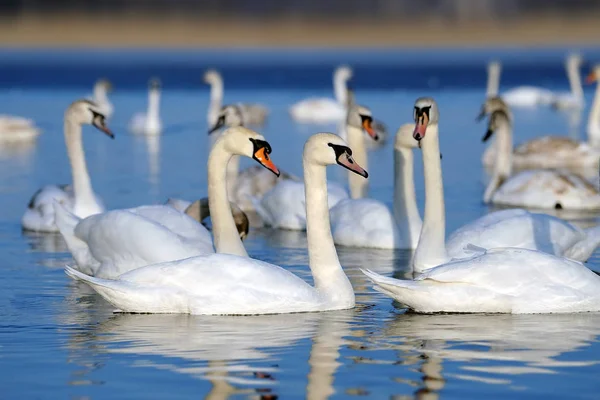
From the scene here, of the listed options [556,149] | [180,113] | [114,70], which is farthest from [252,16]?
[556,149]

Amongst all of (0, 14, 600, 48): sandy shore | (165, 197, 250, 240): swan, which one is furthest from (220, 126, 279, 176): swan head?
(0, 14, 600, 48): sandy shore

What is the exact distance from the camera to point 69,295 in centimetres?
1017

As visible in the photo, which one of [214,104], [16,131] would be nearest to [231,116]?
[16,131]

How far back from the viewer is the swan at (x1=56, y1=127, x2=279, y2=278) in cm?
1015

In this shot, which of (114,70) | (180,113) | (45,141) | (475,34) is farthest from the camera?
(475,34)

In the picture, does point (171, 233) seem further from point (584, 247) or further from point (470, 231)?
point (584, 247)

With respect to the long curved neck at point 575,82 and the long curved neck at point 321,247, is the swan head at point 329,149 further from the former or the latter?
the long curved neck at point 575,82

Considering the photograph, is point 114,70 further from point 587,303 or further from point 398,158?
point 587,303

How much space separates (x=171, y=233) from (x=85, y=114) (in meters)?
4.11

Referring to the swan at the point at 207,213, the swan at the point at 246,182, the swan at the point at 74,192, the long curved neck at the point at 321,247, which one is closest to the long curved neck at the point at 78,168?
the swan at the point at 74,192

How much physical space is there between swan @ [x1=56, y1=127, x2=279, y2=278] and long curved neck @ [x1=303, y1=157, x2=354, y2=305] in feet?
1.44

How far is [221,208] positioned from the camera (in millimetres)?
10352

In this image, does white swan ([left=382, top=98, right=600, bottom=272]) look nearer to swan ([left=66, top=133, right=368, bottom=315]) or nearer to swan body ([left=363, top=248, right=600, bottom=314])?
swan body ([left=363, top=248, right=600, bottom=314])

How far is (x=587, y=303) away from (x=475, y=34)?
10870 centimetres
